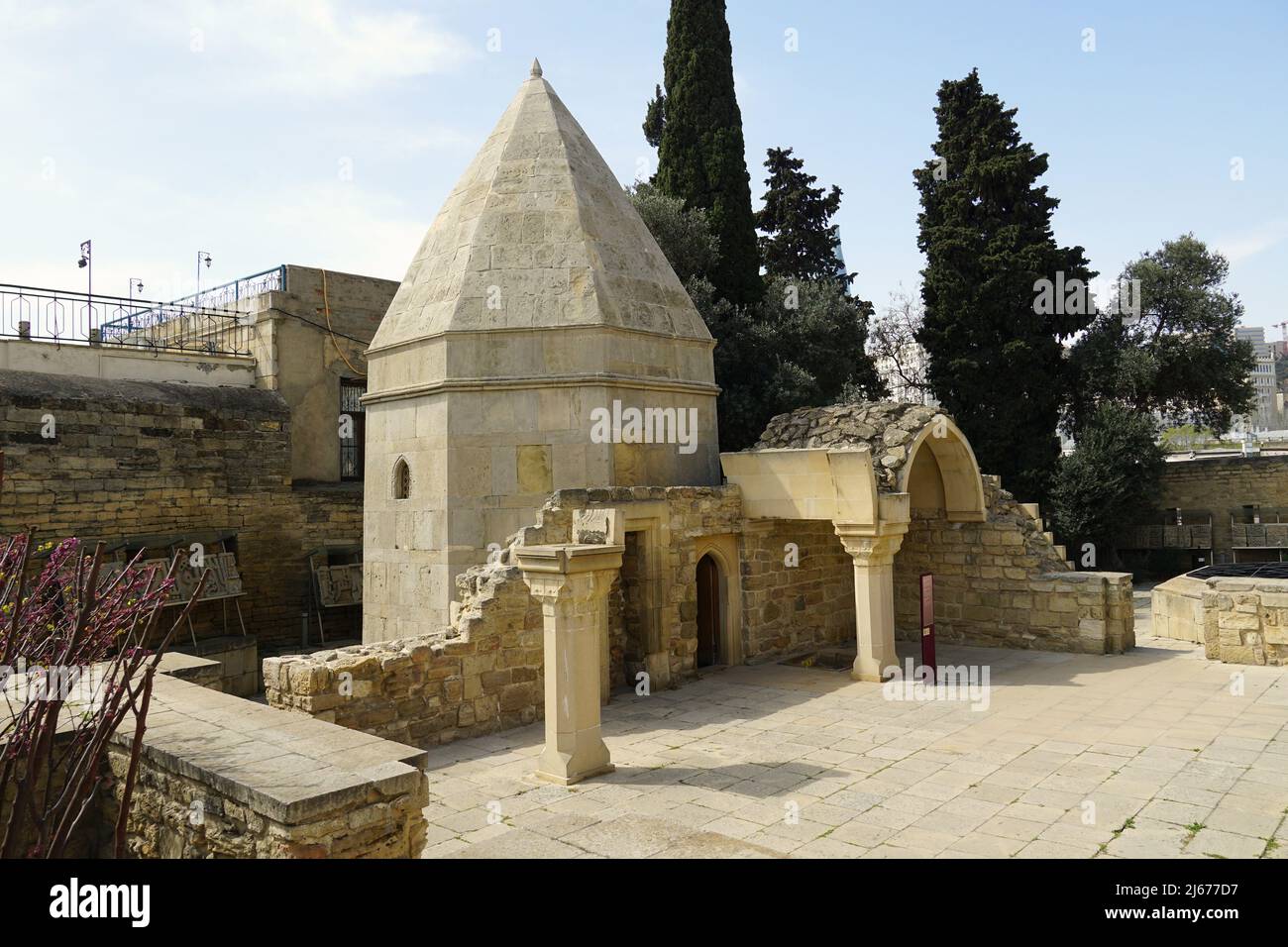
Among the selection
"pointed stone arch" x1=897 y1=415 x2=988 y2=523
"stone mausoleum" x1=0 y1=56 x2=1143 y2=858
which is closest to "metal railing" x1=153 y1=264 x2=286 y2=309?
"stone mausoleum" x1=0 y1=56 x2=1143 y2=858

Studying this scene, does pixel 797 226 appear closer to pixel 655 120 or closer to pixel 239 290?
pixel 655 120

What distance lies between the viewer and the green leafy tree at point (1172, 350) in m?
24.1

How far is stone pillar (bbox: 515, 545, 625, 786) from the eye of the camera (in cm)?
695

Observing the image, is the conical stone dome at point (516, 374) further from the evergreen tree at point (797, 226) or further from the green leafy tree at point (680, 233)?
the evergreen tree at point (797, 226)

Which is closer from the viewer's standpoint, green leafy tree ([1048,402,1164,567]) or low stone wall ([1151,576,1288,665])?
low stone wall ([1151,576,1288,665])

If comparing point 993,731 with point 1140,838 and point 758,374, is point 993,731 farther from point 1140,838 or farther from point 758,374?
point 758,374

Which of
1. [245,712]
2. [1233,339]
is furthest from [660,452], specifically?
[1233,339]

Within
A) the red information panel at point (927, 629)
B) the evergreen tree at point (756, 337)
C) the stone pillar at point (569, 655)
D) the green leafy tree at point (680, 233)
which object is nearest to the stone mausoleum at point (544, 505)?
the stone pillar at point (569, 655)

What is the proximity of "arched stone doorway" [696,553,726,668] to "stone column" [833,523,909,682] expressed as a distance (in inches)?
80.0

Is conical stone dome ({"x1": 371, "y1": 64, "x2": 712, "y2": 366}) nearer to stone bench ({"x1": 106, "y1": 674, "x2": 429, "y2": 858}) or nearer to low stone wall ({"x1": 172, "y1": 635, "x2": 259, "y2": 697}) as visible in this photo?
low stone wall ({"x1": 172, "y1": 635, "x2": 259, "y2": 697})

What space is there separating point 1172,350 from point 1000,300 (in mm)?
6343
